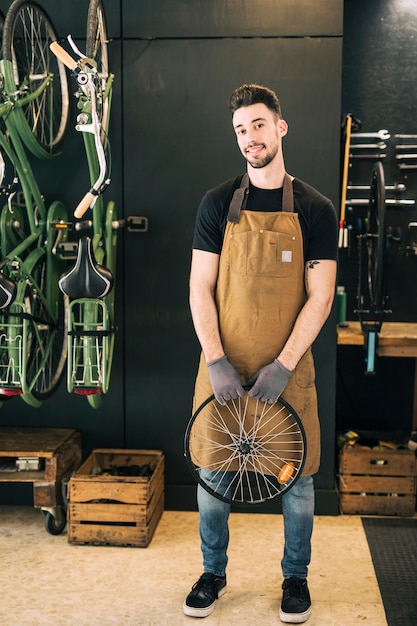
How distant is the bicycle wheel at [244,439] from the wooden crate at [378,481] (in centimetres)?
115

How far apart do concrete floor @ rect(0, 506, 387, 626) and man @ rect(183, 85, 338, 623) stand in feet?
0.49

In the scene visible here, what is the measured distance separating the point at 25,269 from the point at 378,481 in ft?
7.06

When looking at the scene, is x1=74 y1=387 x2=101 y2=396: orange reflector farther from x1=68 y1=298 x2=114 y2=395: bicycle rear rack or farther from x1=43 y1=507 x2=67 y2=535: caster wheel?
x1=43 y1=507 x2=67 y2=535: caster wheel

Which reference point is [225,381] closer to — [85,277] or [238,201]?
[238,201]

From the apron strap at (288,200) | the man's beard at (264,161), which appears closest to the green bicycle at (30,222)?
the man's beard at (264,161)

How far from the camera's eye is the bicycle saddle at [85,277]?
3439 millimetres

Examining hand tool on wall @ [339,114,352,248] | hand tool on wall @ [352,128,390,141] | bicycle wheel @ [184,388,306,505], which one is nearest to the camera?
bicycle wheel @ [184,388,306,505]

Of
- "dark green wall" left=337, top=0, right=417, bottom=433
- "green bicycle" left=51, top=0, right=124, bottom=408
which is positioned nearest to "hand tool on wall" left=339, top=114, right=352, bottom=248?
"dark green wall" left=337, top=0, right=417, bottom=433

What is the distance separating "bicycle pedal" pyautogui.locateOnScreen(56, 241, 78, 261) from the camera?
3.65 m

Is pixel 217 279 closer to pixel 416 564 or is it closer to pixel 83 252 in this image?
pixel 83 252

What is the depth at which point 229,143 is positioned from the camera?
394 cm

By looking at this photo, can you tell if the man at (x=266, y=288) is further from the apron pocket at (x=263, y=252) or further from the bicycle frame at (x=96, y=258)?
the bicycle frame at (x=96, y=258)

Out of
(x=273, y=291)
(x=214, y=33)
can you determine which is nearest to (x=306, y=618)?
(x=273, y=291)

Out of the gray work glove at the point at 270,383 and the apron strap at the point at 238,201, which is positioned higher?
the apron strap at the point at 238,201
